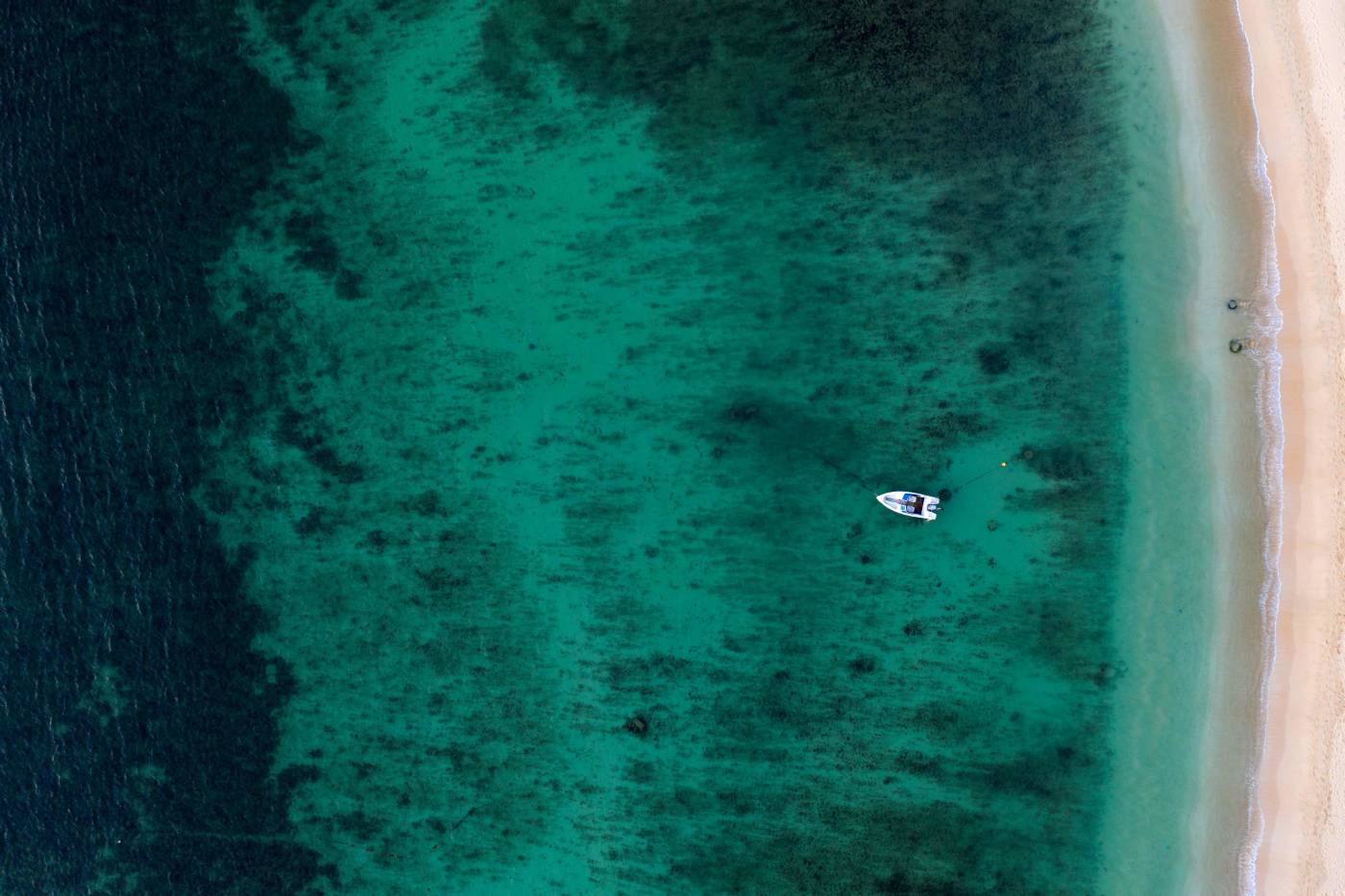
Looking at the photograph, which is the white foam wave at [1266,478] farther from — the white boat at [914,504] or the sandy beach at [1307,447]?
the white boat at [914,504]

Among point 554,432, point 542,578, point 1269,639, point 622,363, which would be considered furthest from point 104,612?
point 1269,639

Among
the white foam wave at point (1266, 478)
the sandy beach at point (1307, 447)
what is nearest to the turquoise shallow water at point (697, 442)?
the white foam wave at point (1266, 478)

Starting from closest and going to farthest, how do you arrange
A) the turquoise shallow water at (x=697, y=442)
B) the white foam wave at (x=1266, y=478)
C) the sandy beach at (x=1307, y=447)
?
the sandy beach at (x=1307, y=447)
the white foam wave at (x=1266, y=478)
the turquoise shallow water at (x=697, y=442)

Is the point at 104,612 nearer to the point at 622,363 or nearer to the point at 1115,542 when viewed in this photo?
the point at 622,363

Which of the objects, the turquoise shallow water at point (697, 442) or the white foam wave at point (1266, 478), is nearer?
the white foam wave at point (1266, 478)

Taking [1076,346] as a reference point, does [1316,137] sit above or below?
above

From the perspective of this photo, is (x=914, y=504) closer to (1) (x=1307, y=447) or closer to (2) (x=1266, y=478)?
(2) (x=1266, y=478)

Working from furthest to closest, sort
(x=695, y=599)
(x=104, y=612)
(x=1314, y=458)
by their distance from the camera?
(x=104, y=612) < (x=695, y=599) < (x=1314, y=458)
